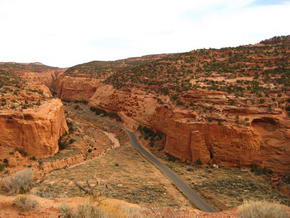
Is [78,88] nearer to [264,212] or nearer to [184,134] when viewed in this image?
[184,134]

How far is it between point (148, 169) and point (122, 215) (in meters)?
11.2

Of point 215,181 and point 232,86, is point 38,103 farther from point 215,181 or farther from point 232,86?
point 232,86

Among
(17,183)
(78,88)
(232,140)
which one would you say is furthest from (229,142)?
(78,88)

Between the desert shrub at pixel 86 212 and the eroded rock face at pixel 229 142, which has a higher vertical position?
the desert shrub at pixel 86 212

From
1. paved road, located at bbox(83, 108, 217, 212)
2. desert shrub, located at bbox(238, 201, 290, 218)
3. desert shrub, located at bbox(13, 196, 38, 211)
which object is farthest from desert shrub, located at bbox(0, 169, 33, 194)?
desert shrub, located at bbox(238, 201, 290, 218)

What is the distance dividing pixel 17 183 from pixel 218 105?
15719 millimetres

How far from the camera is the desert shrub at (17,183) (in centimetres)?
1067

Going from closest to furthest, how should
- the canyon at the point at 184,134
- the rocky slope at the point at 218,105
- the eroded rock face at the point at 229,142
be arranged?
the canyon at the point at 184,134 < the eroded rock face at the point at 229,142 < the rocky slope at the point at 218,105

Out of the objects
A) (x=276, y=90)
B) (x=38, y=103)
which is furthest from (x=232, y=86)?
(x=38, y=103)

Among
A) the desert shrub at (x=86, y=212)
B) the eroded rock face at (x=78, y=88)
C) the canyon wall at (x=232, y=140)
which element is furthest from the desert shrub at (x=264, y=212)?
the eroded rock face at (x=78, y=88)

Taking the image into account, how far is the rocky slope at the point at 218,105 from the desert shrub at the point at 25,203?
1325 centimetres

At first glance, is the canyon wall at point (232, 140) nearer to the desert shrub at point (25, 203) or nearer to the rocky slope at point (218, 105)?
the rocky slope at point (218, 105)

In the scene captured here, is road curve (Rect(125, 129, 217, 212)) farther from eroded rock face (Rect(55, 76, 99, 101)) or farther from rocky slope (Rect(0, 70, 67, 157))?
eroded rock face (Rect(55, 76, 99, 101))

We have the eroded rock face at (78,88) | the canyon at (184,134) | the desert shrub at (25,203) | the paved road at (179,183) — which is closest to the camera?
the desert shrub at (25,203)
